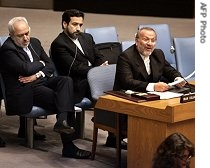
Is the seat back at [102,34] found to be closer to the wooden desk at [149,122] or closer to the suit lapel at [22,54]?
the suit lapel at [22,54]

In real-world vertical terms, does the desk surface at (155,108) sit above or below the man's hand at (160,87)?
below

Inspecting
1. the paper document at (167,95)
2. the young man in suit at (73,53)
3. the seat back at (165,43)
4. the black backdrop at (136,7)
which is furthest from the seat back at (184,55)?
the black backdrop at (136,7)

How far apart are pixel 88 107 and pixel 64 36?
761 mm

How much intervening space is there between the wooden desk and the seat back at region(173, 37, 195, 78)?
191cm

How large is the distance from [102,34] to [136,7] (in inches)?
385

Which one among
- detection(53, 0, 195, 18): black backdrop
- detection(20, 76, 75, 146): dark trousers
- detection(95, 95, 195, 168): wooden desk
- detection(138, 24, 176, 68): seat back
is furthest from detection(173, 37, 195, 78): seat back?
detection(53, 0, 195, 18): black backdrop

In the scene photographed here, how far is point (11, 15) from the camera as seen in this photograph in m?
15.4

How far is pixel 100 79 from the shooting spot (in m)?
4.21

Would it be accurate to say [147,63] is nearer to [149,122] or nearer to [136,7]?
[149,122]

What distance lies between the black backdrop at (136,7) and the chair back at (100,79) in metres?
9.92

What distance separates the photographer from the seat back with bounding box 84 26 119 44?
577 centimetres

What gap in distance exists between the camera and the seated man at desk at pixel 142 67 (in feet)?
13.0
